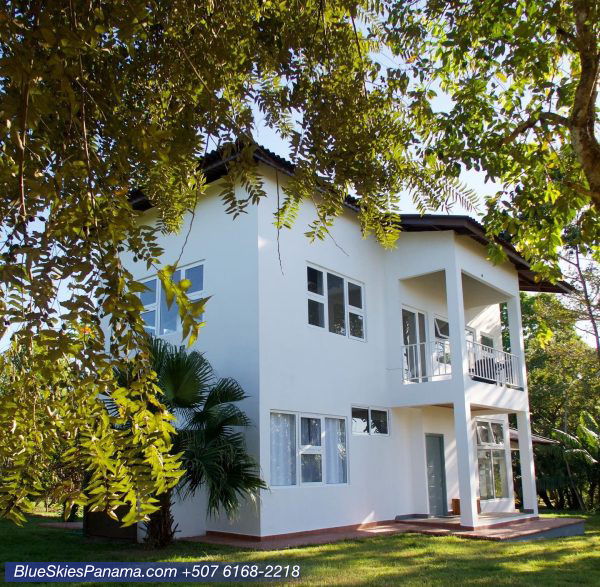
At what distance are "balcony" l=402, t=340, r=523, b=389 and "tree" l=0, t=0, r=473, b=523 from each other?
11569 millimetres

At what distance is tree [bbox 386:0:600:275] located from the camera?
585cm

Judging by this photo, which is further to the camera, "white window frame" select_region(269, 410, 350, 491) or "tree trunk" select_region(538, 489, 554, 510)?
"tree trunk" select_region(538, 489, 554, 510)

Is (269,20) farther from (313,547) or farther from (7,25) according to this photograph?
(313,547)

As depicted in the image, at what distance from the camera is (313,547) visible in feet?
36.8

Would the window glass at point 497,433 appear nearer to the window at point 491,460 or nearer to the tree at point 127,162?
the window at point 491,460

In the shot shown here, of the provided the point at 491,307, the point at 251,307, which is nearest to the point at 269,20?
the point at 251,307

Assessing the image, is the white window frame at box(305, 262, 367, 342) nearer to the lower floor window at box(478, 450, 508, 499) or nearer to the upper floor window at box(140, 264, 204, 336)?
the upper floor window at box(140, 264, 204, 336)

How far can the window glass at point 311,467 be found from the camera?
13.0 m

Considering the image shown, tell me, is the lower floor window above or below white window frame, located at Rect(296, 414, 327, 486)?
below

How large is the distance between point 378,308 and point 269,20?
1232cm

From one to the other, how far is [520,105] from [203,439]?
6.98 metres

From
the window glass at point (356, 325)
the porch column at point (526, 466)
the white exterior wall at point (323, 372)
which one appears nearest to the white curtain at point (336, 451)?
the white exterior wall at point (323, 372)

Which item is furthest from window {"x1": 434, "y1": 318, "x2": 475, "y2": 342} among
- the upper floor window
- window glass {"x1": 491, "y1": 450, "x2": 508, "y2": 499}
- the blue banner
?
the blue banner

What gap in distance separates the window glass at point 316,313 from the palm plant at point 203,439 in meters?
2.90
